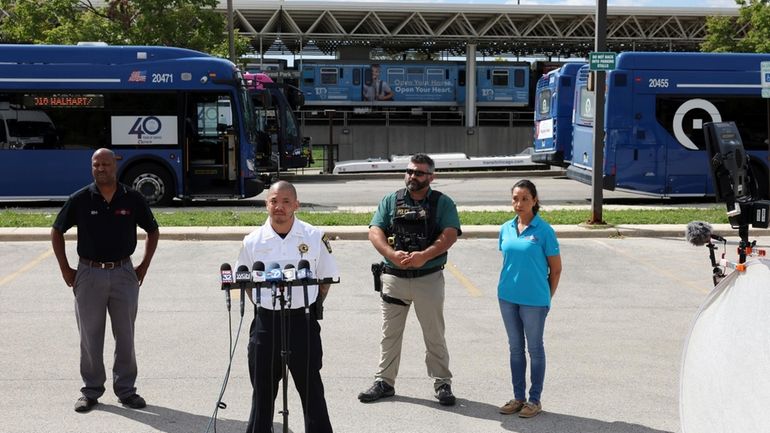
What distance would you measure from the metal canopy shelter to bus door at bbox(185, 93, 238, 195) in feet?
73.6

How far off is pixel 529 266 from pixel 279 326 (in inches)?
73.9

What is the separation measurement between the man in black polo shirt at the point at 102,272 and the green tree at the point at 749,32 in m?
28.1

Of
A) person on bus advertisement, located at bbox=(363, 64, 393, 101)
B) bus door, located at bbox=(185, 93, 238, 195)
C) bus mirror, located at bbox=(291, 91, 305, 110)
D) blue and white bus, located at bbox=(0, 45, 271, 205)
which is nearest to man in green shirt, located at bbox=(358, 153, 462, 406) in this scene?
blue and white bus, located at bbox=(0, 45, 271, 205)

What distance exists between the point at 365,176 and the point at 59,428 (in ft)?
84.5

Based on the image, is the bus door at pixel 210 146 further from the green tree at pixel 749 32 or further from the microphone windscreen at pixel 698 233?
the green tree at pixel 749 32

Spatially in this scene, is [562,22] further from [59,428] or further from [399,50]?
[59,428]

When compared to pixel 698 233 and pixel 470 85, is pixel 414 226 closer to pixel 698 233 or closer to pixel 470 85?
pixel 698 233

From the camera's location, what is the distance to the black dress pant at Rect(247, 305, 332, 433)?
16.7ft

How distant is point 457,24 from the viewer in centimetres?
4838

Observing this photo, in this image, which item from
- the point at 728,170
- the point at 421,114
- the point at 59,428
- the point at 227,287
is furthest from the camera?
the point at 421,114

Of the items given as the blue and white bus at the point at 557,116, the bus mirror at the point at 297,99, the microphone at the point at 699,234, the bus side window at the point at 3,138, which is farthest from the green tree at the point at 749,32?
the microphone at the point at 699,234

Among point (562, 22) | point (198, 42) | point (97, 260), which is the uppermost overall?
point (562, 22)

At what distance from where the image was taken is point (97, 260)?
6355 mm

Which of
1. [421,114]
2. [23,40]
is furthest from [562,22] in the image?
[23,40]
